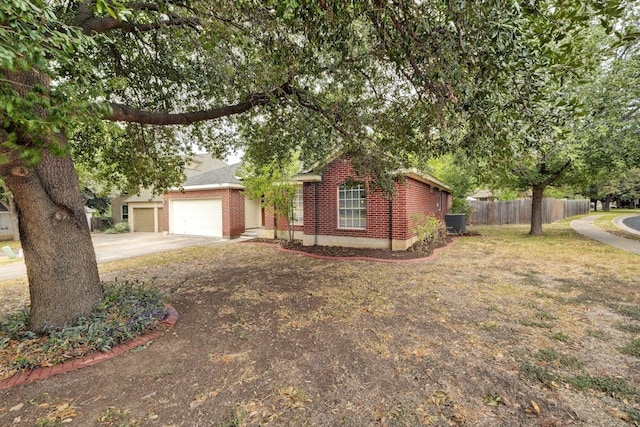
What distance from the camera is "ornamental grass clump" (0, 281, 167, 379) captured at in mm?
2955

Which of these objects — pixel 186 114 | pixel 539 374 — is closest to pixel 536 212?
pixel 539 374

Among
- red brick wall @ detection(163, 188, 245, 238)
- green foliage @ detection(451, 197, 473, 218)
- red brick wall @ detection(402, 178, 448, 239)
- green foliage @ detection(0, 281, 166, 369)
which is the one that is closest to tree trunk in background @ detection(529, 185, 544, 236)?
green foliage @ detection(451, 197, 473, 218)

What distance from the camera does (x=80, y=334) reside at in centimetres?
325

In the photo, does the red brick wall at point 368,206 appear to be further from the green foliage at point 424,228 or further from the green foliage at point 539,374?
the green foliage at point 539,374

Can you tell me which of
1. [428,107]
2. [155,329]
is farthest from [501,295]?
[155,329]

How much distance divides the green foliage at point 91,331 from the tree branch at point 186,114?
2662 mm

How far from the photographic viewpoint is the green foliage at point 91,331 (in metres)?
3.03

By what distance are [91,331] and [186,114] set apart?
139 inches

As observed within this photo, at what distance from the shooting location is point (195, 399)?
2490mm

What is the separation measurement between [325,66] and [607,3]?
352 centimetres

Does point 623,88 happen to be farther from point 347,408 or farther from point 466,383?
point 347,408

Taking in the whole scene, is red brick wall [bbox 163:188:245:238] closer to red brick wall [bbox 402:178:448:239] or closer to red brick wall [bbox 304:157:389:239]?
red brick wall [bbox 304:157:389:239]

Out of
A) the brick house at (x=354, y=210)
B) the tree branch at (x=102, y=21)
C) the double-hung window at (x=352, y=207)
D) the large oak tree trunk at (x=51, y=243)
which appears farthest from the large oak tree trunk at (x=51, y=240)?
the double-hung window at (x=352, y=207)

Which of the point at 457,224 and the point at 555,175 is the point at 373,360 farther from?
the point at 555,175
